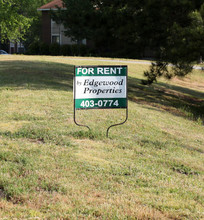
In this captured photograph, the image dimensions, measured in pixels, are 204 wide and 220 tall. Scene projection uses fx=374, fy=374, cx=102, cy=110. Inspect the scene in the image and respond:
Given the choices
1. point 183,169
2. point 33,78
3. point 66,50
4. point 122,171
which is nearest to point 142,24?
point 33,78

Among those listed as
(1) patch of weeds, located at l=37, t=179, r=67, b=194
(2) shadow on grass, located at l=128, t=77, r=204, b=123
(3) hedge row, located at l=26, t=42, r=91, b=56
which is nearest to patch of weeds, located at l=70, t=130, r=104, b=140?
(1) patch of weeds, located at l=37, t=179, r=67, b=194

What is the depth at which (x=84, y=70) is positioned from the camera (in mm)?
7211

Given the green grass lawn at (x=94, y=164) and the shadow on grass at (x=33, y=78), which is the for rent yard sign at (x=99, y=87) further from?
the shadow on grass at (x=33, y=78)

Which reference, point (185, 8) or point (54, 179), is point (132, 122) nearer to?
point (54, 179)

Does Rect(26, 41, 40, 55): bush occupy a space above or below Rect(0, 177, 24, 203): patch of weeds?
above

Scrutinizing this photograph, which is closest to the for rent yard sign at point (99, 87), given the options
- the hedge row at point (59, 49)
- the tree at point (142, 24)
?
the tree at point (142, 24)

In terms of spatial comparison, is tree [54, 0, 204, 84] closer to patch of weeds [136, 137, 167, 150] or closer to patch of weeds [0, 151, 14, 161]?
patch of weeds [136, 137, 167, 150]

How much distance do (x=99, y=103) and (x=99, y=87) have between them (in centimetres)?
33

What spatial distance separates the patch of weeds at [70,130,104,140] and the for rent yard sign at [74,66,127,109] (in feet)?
2.13

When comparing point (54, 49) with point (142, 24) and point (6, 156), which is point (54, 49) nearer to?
point (142, 24)

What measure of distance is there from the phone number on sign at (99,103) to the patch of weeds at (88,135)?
2.17 ft

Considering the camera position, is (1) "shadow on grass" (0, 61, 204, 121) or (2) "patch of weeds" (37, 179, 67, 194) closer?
(2) "patch of weeds" (37, 179, 67, 194)

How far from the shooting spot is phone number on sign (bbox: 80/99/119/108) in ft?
24.0

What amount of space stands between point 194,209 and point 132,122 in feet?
16.1
